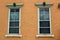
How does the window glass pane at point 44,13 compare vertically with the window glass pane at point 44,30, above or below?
above

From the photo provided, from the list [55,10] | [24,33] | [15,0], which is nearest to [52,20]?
[55,10]

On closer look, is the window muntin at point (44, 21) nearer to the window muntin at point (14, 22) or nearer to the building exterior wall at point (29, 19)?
the building exterior wall at point (29, 19)

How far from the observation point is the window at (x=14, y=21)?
35.2 ft

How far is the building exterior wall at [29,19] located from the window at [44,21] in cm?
29

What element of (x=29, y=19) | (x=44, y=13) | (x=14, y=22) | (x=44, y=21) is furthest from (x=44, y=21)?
(x=14, y=22)

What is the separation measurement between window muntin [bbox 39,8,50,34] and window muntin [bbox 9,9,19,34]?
1609mm

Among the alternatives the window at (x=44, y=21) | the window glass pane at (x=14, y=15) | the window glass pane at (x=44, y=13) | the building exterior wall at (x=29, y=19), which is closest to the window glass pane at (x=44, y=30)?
the window at (x=44, y=21)

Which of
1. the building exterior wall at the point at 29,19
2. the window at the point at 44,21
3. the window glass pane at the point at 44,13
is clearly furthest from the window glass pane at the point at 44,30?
the window glass pane at the point at 44,13

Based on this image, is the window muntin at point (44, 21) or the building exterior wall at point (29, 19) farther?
the window muntin at point (44, 21)

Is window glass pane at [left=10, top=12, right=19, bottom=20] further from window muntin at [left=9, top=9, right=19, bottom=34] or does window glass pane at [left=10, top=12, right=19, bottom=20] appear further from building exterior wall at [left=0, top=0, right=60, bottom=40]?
building exterior wall at [left=0, top=0, right=60, bottom=40]

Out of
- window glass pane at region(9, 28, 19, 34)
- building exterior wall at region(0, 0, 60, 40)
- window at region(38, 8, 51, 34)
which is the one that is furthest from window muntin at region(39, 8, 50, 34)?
window glass pane at region(9, 28, 19, 34)

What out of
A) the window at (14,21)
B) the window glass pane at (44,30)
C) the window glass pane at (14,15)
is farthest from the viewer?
the window glass pane at (14,15)

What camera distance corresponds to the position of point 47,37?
10.4 m

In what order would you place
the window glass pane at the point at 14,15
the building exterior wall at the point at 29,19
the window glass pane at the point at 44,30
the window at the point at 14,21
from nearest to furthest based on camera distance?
the building exterior wall at the point at 29,19 < the window glass pane at the point at 44,30 < the window at the point at 14,21 < the window glass pane at the point at 14,15
